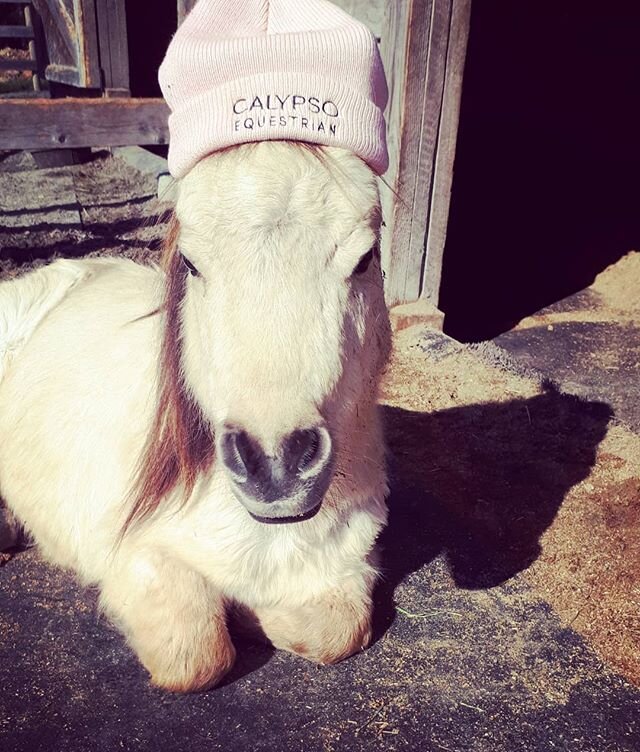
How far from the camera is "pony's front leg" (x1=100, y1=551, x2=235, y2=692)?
7.07 feet

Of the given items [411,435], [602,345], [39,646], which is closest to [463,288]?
[602,345]

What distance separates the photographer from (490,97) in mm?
11641

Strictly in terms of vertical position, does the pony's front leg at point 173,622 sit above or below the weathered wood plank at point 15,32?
below

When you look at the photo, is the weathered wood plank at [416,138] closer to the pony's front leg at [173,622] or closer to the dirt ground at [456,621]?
the dirt ground at [456,621]

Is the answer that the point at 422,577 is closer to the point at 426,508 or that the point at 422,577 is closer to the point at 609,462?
the point at 426,508

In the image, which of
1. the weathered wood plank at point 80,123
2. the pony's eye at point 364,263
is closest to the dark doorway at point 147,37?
the weathered wood plank at point 80,123

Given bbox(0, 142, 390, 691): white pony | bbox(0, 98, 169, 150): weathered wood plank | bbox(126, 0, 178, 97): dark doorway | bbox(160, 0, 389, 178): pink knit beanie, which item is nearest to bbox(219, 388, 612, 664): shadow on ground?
bbox(0, 142, 390, 691): white pony

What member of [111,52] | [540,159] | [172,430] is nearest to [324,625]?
[172,430]

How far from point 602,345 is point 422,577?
3.22 meters

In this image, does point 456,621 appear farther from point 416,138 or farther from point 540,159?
point 540,159

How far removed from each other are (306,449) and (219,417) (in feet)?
1.03

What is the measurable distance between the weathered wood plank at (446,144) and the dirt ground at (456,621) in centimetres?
78

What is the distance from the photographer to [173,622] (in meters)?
2.18

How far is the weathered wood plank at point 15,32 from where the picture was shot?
1062 cm
